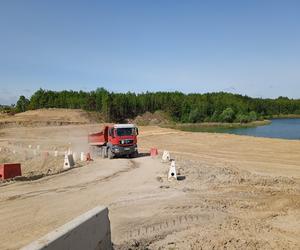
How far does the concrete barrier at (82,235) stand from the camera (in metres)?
4.75

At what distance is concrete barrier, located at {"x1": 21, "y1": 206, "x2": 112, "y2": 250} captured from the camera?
15.6ft

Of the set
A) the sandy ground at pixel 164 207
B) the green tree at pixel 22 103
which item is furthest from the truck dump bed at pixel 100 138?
the green tree at pixel 22 103

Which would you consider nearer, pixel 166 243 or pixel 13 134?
pixel 166 243

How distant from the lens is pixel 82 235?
555 centimetres

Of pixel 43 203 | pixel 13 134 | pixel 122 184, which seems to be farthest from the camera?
pixel 13 134

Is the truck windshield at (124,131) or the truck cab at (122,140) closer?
the truck cab at (122,140)

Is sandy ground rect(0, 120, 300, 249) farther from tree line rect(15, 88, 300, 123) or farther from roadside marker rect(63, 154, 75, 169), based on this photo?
tree line rect(15, 88, 300, 123)

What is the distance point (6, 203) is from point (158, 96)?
15200 centimetres

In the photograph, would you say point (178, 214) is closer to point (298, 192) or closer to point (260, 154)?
point (298, 192)

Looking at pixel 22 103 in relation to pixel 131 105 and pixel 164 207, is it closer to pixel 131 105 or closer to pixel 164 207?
pixel 131 105

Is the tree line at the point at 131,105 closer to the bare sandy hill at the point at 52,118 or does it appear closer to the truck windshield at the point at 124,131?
the bare sandy hill at the point at 52,118

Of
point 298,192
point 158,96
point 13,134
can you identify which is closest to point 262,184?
point 298,192

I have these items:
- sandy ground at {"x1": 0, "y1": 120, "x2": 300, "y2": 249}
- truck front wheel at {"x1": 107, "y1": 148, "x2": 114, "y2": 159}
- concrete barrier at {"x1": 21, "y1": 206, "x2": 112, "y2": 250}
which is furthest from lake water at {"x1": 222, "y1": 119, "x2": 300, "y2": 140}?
concrete barrier at {"x1": 21, "y1": 206, "x2": 112, "y2": 250}

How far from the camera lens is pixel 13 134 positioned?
67.9 metres
